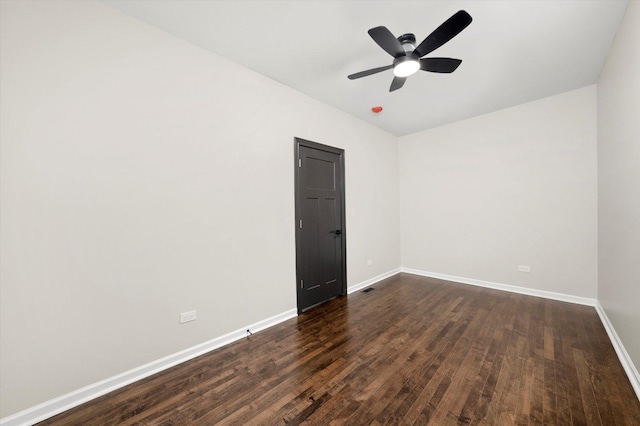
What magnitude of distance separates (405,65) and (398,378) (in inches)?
107

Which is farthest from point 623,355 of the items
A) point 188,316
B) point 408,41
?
point 188,316

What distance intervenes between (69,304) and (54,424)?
0.75 m

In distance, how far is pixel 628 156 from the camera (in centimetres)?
209

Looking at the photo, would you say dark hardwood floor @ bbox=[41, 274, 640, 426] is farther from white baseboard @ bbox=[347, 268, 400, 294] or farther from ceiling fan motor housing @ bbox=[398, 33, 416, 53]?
ceiling fan motor housing @ bbox=[398, 33, 416, 53]

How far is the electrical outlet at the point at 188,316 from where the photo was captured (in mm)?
2273

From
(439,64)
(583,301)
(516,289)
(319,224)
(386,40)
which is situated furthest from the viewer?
(516,289)

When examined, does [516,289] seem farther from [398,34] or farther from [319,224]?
[398,34]

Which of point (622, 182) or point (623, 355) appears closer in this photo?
point (623, 355)

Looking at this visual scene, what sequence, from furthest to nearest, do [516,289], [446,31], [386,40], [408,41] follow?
[516,289]
[408,41]
[386,40]
[446,31]

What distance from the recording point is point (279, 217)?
310cm

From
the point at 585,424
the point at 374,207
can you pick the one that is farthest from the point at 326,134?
the point at 585,424

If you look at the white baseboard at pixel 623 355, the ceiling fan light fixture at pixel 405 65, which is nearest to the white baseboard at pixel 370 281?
the white baseboard at pixel 623 355

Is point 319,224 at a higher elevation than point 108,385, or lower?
higher

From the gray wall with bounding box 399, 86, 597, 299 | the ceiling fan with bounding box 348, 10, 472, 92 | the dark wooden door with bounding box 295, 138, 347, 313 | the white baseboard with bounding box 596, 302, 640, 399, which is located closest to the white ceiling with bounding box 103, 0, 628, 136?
the ceiling fan with bounding box 348, 10, 472, 92
